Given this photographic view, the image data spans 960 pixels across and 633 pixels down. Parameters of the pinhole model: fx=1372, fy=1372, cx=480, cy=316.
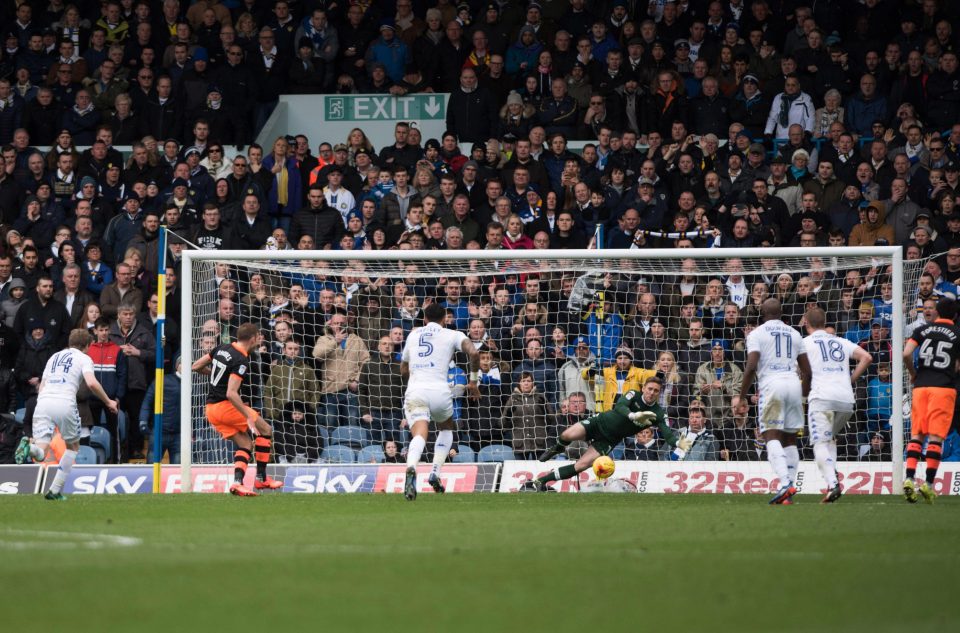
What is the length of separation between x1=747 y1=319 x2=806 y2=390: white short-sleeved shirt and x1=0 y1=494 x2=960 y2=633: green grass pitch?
2030 millimetres

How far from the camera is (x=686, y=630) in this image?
17.3 feet

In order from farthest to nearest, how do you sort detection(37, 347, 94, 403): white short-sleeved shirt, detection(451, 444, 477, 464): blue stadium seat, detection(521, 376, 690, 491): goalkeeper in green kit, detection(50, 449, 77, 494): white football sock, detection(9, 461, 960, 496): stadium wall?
detection(451, 444, 477, 464): blue stadium seat, detection(9, 461, 960, 496): stadium wall, detection(521, 376, 690, 491): goalkeeper in green kit, detection(37, 347, 94, 403): white short-sleeved shirt, detection(50, 449, 77, 494): white football sock

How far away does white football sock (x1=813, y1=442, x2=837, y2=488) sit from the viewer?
13180 millimetres

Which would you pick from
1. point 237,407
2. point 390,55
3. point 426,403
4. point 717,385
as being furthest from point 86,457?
point 390,55

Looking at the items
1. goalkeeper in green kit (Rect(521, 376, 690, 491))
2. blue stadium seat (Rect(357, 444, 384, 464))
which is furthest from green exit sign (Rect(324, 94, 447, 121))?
goalkeeper in green kit (Rect(521, 376, 690, 491))

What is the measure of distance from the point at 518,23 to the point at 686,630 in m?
18.5

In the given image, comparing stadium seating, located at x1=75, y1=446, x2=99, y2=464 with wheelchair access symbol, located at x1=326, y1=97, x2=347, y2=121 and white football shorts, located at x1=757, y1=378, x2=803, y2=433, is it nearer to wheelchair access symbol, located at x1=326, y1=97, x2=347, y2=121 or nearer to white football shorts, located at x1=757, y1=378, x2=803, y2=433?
wheelchair access symbol, located at x1=326, y1=97, x2=347, y2=121

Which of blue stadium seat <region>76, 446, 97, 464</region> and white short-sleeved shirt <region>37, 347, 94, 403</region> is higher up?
white short-sleeved shirt <region>37, 347, 94, 403</region>

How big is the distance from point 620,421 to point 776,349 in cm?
252

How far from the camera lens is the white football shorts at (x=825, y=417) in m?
13.6

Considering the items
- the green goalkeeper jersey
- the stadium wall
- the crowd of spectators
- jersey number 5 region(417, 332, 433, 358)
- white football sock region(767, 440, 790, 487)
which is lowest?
the stadium wall

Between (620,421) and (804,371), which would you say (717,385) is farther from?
(804,371)

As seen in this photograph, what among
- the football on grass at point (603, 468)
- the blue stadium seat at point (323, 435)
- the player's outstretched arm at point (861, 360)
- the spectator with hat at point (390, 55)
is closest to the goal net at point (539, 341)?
the blue stadium seat at point (323, 435)

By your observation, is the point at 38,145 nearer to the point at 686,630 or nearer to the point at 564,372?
the point at 564,372
